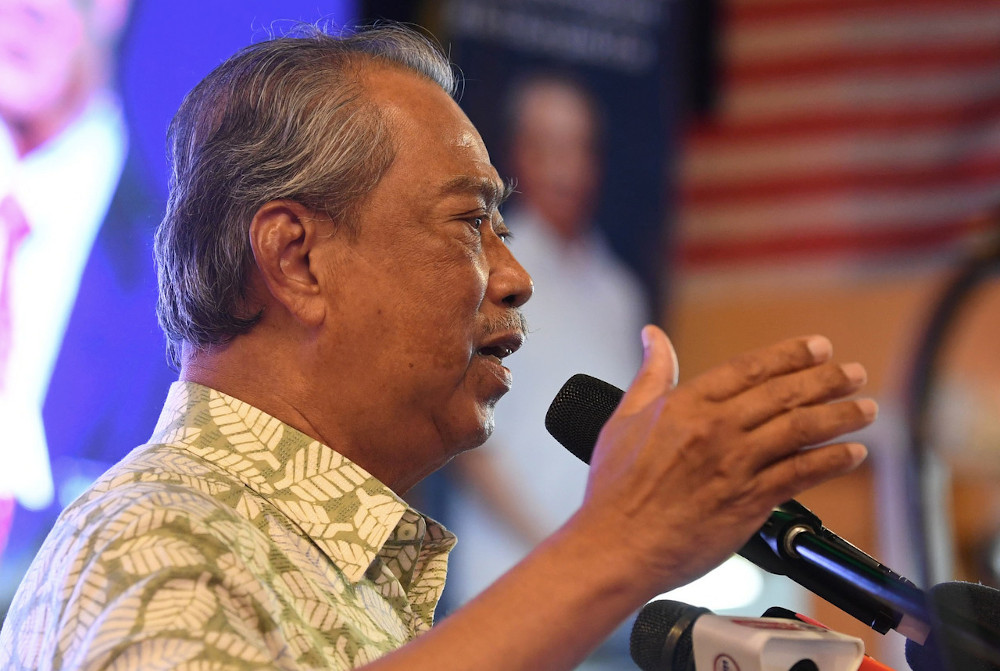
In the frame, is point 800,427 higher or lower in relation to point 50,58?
lower

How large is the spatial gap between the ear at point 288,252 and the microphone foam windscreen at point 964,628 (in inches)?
31.8

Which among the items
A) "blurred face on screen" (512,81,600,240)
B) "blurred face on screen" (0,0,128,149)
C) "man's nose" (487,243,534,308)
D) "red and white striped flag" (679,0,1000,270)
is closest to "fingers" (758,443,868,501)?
"man's nose" (487,243,534,308)

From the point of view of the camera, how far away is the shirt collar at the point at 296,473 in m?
1.15

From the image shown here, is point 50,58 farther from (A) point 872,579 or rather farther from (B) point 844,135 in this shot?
A: (B) point 844,135

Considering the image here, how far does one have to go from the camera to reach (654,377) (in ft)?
2.93

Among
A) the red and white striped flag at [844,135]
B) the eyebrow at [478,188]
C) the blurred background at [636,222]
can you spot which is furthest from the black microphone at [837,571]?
the red and white striped flag at [844,135]

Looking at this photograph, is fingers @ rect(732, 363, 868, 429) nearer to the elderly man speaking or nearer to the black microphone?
the elderly man speaking

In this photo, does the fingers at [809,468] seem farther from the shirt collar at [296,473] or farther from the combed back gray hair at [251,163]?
the combed back gray hair at [251,163]

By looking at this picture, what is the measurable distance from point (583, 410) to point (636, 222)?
93.5 inches

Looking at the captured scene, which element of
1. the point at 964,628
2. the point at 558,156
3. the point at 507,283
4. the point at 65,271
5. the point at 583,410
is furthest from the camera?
the point at 558,156

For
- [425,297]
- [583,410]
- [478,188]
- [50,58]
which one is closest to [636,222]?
[50,58]

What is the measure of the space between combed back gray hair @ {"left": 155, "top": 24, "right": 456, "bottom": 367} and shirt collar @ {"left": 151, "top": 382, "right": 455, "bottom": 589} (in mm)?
154

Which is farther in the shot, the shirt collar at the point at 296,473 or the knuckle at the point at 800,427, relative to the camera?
the shirt collar at the point at 296,473

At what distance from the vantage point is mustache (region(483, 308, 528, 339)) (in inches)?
53.7
